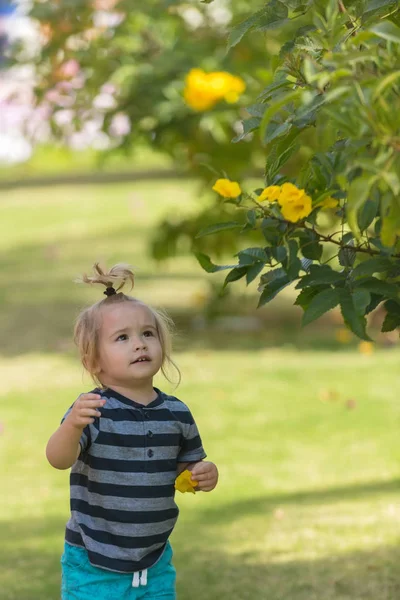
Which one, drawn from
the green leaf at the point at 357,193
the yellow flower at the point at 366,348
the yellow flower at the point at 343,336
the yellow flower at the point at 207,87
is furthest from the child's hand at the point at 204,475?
the yellow flower at the point at 343,336

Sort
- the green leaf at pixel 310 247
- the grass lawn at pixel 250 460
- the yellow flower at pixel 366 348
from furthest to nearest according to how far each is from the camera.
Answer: the yellow flower at pixel 366 348
the grass lawn at pixel 250 460
the green leaf at pixel 310 247

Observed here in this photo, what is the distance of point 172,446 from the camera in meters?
2.89

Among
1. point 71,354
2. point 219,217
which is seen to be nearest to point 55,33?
point 219,217

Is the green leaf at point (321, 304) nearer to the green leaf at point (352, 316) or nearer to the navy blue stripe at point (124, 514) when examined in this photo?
the green leaf at point (352, 316)

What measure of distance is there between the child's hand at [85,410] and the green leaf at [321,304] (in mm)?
563

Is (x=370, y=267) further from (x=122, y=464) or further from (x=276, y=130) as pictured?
(x=122, y=464)

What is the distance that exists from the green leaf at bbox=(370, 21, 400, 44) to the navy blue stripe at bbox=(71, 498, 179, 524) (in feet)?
4.47

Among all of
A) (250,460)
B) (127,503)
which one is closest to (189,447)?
(127,503)

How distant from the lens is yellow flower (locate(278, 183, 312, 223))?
91.7 inches

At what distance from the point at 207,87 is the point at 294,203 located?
4.80m

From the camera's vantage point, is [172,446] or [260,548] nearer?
[172,446]

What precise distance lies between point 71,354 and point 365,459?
3.33 meters

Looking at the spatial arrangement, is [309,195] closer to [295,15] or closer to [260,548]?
[295,15]

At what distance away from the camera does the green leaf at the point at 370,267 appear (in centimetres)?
246
